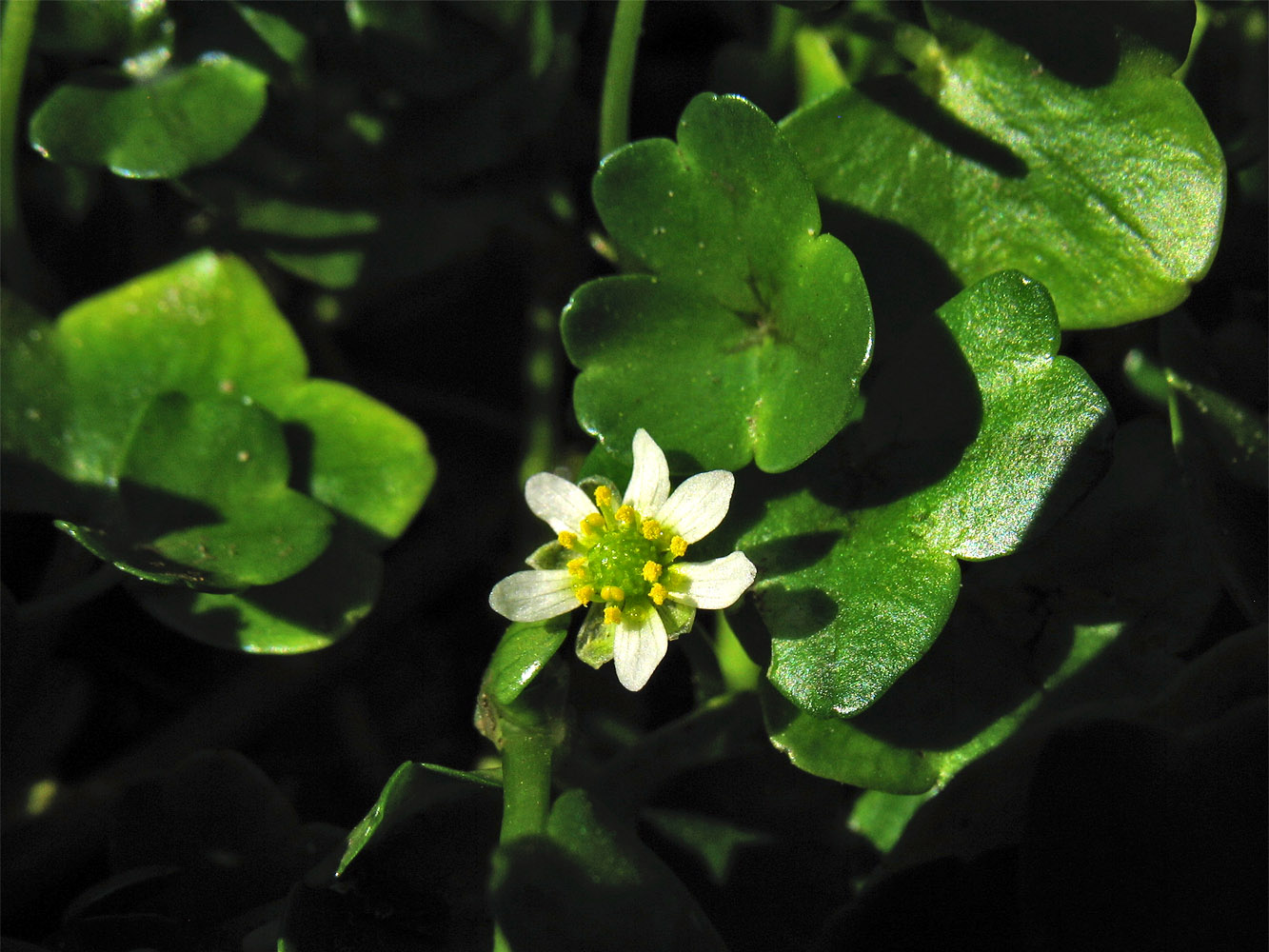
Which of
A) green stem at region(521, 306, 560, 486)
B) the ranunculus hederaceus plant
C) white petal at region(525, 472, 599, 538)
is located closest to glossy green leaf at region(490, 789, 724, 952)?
the ranunculus hederaceus plant

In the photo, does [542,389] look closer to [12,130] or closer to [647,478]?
[647,478]

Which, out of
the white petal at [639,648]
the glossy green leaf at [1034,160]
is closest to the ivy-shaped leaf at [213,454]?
the white petal at [639,648]

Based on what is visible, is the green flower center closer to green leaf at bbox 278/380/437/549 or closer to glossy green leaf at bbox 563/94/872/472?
glossy green leaf at bbox 563/94/872/472

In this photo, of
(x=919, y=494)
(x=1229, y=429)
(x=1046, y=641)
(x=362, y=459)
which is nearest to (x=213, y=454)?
(x=362, y=459)

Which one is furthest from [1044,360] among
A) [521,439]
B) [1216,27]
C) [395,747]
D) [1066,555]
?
[395,747]

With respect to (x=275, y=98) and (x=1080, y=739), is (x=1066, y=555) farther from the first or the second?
(x=275, y=98)

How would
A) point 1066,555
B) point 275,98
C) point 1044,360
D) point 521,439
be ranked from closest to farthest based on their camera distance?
point 1044,360 → point 1066,555 → point 275,98 → point 521,439
